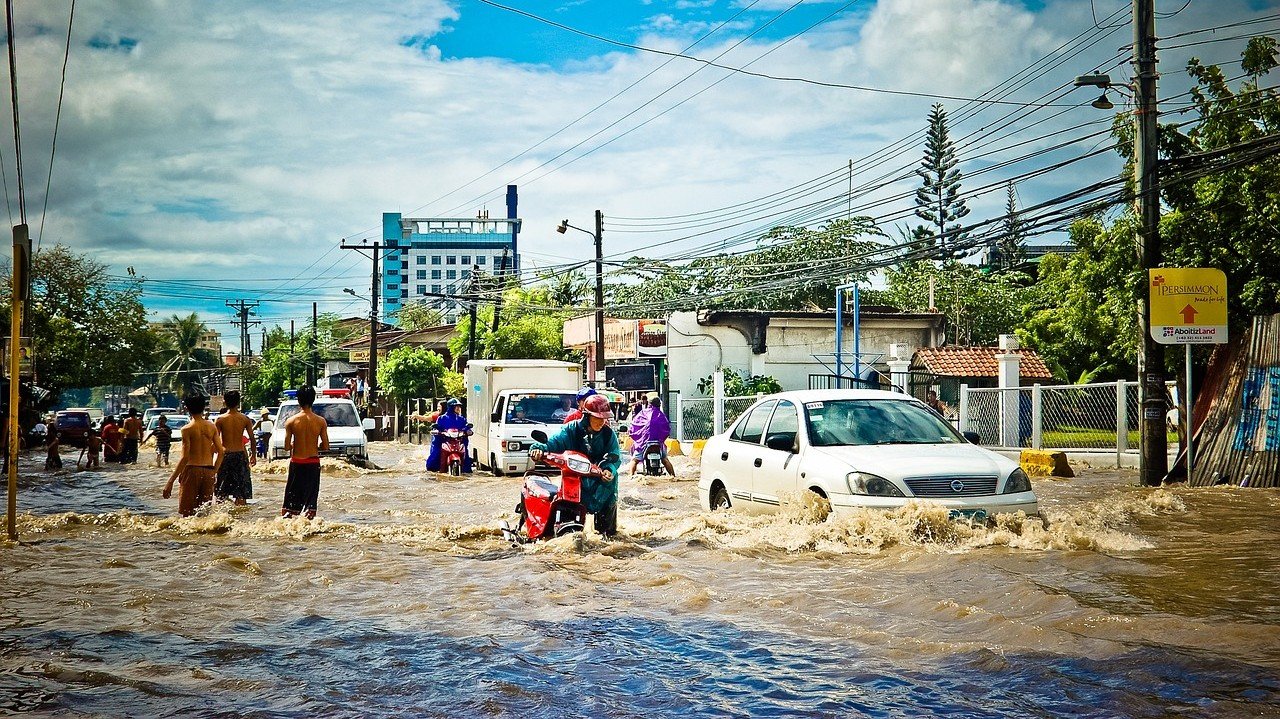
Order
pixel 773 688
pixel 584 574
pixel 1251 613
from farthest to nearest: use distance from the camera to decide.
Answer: pixel 584 574
pixel 1251 613
pixel 773 688

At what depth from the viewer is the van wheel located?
1196 centimetres

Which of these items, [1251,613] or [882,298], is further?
[882,298]

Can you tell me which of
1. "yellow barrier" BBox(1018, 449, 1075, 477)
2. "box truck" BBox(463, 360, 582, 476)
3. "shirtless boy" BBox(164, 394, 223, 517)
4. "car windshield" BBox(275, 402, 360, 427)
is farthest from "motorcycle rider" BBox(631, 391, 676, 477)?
"shirtless boy" BBox(164, 394, 223, 517)

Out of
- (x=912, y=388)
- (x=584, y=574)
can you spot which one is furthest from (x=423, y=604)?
(x=912, y=388)

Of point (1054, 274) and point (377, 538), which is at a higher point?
point (1054, 274)

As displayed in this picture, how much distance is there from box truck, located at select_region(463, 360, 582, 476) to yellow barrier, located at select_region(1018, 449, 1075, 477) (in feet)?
29.1

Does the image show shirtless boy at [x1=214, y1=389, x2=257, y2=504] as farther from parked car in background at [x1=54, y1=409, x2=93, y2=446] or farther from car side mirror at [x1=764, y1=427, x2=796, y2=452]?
parked car in background at [x1=54, y1=409, x2=93, y2=446]

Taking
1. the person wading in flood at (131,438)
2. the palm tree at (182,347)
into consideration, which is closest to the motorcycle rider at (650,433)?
the person wading in flood at (131,438)

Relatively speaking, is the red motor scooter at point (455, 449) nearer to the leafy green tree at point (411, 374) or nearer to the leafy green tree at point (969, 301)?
the leafy green tree at point (969, 301)

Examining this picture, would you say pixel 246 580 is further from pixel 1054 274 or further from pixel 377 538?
pixel 1054 274

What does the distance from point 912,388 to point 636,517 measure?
18.0 m

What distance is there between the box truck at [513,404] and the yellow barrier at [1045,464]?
349 inches

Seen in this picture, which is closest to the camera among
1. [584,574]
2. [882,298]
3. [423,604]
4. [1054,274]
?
[423,604]

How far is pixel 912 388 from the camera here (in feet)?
99.1
